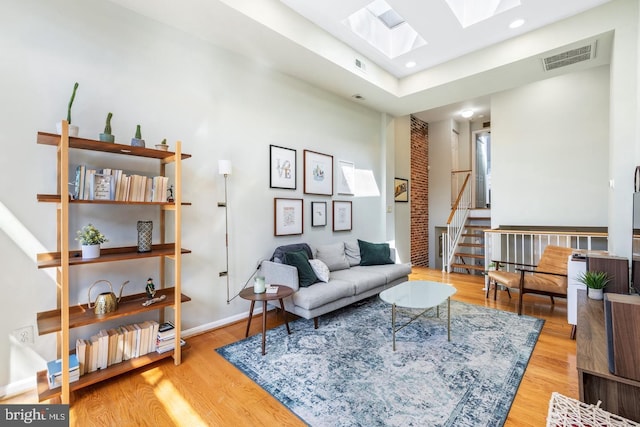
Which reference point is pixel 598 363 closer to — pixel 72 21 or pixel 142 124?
pixel 142 124

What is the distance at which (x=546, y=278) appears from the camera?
3734 mm

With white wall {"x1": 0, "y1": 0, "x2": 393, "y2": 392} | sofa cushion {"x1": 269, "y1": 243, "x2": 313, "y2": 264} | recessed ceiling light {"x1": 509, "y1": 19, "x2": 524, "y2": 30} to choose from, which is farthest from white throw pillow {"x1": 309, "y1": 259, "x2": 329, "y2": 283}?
recessed ceiling light {"x1": 509, "y1": 19, "x2": 524, "y2": 30}

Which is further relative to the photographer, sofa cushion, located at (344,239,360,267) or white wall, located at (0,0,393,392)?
sofa cushion, located at (344,239,360,267)

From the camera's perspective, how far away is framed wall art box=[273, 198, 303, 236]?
377 centimetres

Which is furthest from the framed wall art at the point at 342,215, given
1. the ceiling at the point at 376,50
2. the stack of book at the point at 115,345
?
the stack of book at the point at 115,345

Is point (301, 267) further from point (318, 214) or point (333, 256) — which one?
point (318, 214)

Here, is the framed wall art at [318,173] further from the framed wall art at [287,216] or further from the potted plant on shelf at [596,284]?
the potted plant on shelf at [596,284]

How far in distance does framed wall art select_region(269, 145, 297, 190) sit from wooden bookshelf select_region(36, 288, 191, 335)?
184 cm

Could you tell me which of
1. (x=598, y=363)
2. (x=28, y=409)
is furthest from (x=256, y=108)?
(x=598, y=363)

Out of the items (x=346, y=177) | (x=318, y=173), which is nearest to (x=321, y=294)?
(x=318, y=173)

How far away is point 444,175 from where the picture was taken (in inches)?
288

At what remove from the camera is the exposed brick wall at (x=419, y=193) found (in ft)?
22.6

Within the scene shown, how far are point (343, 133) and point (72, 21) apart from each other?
3455 mm

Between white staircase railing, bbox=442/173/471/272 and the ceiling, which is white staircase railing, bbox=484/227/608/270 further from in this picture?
the ceiling
